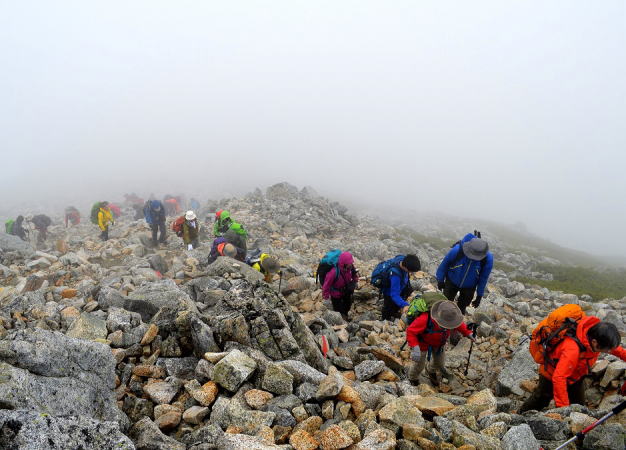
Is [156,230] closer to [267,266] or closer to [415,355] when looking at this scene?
[267,266]

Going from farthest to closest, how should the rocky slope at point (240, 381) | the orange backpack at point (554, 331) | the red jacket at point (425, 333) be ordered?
the red jacket at point (425, 333)
the orange backpack at point (554, 331)
the rocky slope at point (240, 381)

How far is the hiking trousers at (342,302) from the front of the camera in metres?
11.1

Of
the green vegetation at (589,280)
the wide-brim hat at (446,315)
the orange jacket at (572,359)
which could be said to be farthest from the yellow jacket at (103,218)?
the green vegetation at (589,280)

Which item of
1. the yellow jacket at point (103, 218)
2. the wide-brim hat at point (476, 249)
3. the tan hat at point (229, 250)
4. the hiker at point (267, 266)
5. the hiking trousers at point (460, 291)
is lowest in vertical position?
the yellow jacket at point (103, 218)

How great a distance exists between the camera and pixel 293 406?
16.4 ft

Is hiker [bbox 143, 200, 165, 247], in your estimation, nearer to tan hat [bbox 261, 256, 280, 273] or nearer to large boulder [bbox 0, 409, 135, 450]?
tan hat [bbox 261, 256, 280, 273]

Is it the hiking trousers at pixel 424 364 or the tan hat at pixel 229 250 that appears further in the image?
the tan hat at pixel 229 250

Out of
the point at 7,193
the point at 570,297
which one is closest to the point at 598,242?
the point at 570,297

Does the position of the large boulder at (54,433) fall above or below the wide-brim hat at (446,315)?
below

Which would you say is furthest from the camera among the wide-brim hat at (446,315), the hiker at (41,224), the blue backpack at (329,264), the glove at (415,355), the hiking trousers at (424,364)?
A: the hiker at (41,224)

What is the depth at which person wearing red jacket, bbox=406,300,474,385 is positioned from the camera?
23.2 ft

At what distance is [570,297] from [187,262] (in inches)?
723

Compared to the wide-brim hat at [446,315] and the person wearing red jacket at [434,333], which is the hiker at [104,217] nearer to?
the person wearing red jacket at [434,333]

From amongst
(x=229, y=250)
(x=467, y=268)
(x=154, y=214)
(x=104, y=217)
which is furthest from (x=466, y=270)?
(x=104, y=217)
